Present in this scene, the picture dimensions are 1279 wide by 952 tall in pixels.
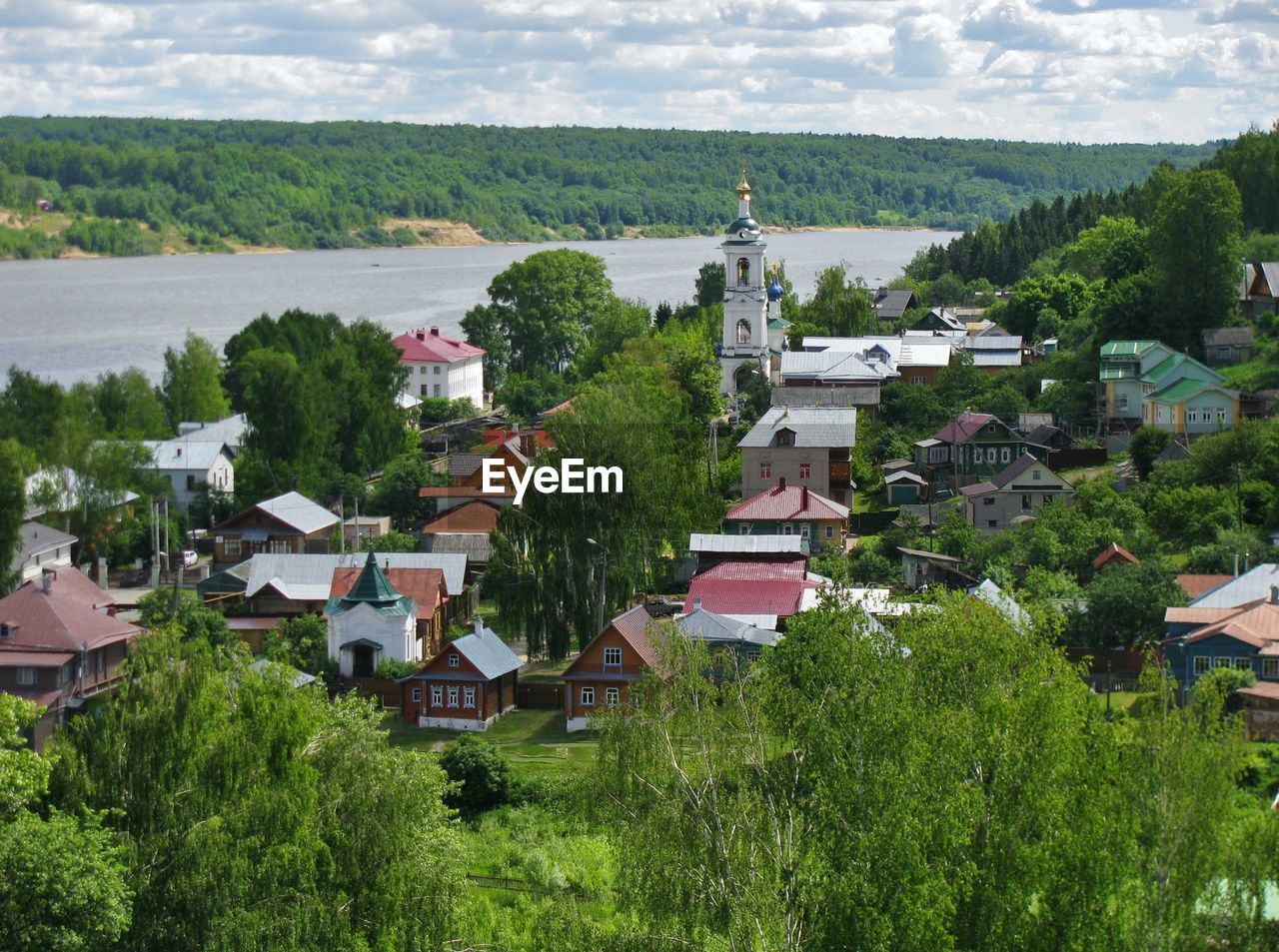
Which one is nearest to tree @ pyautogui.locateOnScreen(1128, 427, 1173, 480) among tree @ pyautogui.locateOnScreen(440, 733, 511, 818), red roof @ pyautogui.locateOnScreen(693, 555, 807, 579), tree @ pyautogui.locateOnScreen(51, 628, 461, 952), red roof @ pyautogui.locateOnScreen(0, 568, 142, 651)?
red roof @ pyautogui.locateOnScreen(693, 555, 807, 579)

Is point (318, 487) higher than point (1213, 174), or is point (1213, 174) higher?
point (1213, 174)

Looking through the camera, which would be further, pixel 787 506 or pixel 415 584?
pixel 787 506

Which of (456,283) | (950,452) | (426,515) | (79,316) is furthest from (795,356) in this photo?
(456,283)

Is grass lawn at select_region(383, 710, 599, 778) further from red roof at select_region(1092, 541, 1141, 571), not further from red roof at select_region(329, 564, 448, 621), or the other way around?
red roof at select_region(1092, 541, 1141, 571)

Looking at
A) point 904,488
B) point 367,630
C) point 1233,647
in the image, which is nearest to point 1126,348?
point 904,488

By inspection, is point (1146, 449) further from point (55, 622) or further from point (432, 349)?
point (432, 349)

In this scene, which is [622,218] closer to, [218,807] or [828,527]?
[828,527]
